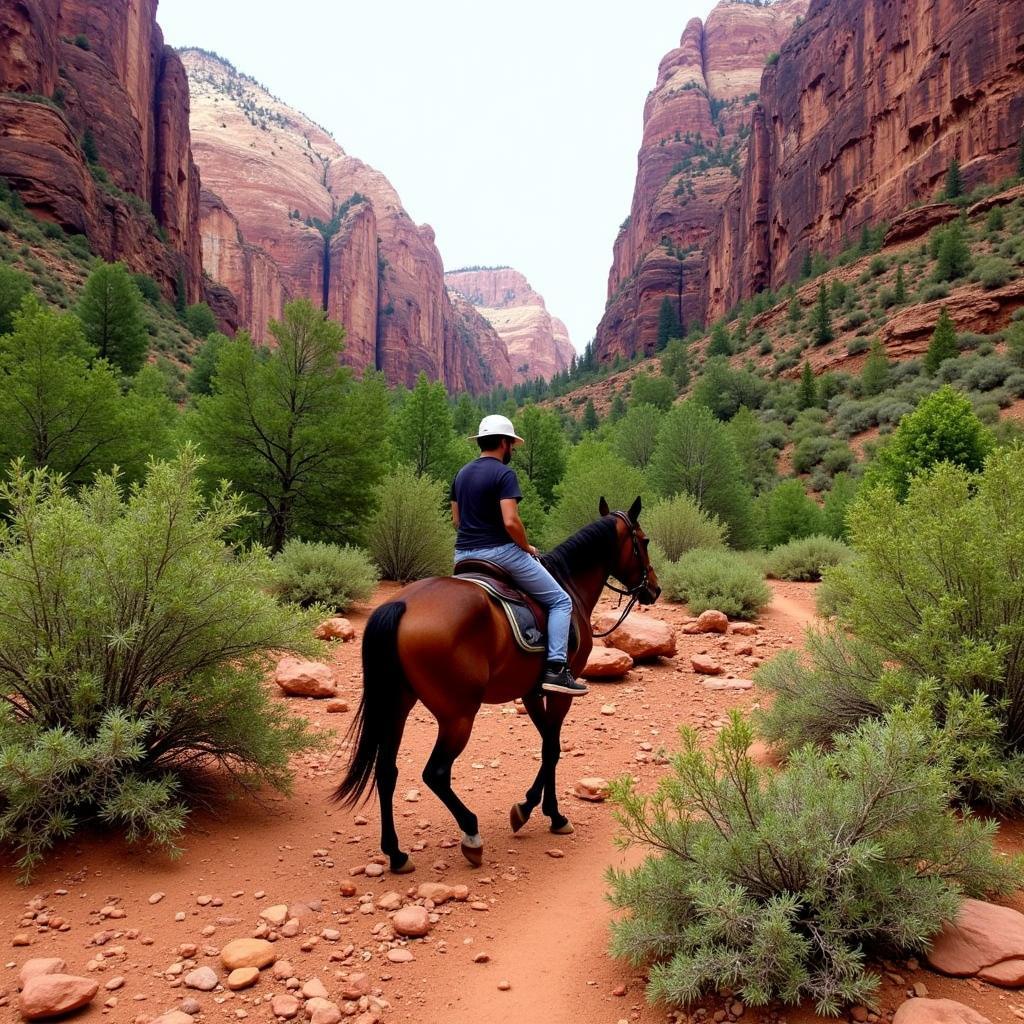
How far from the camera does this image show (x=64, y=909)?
11.3 ft

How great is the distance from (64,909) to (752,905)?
11.4 ft

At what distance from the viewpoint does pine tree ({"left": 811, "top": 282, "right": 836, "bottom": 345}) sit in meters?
52.2

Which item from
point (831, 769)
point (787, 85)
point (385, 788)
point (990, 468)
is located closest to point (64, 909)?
point (385, 788)

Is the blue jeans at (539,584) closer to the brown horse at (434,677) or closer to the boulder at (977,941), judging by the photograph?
the brown horse at (434,677)

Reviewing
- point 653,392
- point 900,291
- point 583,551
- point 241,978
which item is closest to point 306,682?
point 583,551

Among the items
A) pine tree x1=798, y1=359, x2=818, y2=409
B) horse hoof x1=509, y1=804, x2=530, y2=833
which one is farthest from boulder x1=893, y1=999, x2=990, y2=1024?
pine tree x1=798, y1=359, x2=818, y2=409

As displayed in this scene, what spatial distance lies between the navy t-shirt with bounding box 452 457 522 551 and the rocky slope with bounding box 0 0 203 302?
2099 inches

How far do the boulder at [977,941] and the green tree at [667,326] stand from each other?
9728cm

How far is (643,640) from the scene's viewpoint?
9336 mm

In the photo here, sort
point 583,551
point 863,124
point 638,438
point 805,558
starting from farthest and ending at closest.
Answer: point 863,124 → point 638,438 → point 805,558 → point 583,551

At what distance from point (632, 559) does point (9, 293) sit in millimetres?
34426

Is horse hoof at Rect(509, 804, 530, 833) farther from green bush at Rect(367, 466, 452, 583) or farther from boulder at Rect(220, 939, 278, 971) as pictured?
green bush at Rect(367, 466, 452, 583)

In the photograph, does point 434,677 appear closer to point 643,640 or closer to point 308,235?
point 643,640

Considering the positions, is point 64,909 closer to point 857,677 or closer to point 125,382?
point 857,677
